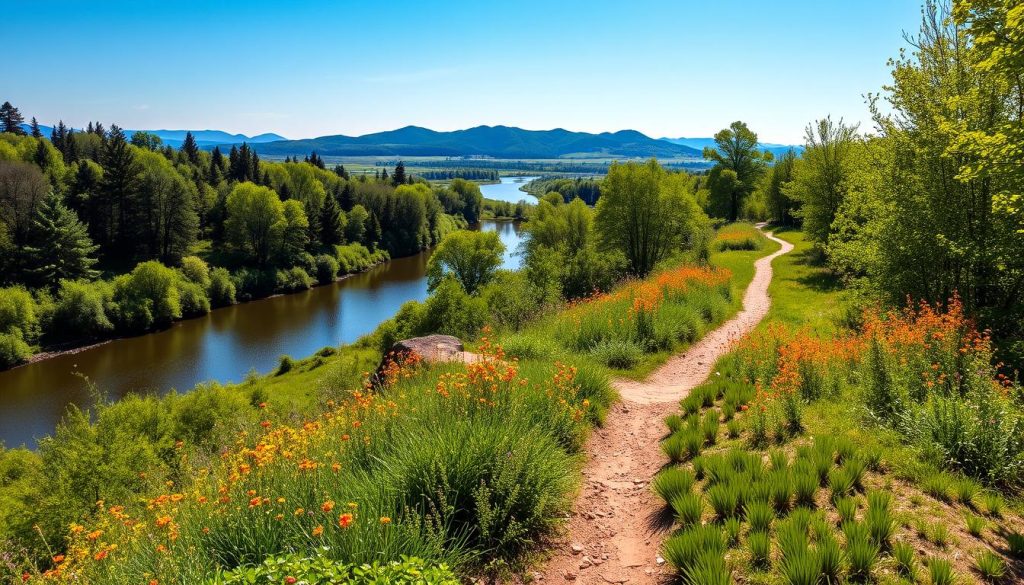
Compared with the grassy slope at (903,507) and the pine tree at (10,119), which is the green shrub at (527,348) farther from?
the pine tree at (10,119)

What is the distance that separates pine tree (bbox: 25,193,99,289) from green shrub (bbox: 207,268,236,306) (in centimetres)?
972

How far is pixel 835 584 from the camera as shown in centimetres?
387

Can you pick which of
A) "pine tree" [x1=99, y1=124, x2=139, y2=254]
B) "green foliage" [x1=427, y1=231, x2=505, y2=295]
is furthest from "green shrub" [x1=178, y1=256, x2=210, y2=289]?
"green foliage" [x1=427, y1=231, x2=505, y2=295]

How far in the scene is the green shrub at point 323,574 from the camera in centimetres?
316

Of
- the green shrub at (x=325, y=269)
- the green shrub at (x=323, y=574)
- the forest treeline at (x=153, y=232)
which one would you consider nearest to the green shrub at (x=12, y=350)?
the forest treeline at (x=153, y=232)

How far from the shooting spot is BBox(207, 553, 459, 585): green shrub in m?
3.16

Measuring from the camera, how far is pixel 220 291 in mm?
53875

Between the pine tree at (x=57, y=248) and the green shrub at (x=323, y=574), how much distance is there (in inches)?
2182

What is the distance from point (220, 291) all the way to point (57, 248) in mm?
13395

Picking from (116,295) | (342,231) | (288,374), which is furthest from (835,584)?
(342,231)

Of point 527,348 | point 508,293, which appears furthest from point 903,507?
point 508,293

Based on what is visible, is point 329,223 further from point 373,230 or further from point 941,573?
point 941,573

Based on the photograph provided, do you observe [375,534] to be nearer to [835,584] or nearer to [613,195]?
[835,584]

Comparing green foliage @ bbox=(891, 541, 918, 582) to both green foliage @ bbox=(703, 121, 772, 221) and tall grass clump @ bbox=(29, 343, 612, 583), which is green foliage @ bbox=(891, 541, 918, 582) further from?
green foliage @ bbox=(703, 121, 772, 221)
